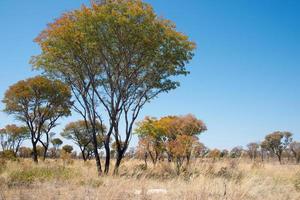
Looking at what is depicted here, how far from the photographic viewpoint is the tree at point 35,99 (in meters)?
27.6

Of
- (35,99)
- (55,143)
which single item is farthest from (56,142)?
(35,99)

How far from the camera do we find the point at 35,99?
28359mm

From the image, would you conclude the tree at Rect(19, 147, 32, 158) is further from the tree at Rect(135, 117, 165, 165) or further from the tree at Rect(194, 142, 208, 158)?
the tree at Rect(194, 142, 208, 158)

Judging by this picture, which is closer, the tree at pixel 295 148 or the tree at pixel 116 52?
the tree at pixel 116 52

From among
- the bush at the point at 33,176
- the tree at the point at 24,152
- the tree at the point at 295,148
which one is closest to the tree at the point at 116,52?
the bush at the point at 33,176

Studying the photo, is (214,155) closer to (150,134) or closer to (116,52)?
(116,52)

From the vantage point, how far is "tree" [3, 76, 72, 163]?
90.6 ft

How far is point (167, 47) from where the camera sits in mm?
15148

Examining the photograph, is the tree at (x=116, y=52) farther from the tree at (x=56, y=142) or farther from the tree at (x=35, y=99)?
the tree at (x=56, y=142)

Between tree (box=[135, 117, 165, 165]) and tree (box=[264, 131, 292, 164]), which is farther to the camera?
tree (box=[264, 131, 292, 164])

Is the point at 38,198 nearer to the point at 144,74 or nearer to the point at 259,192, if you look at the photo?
the point at 259,192

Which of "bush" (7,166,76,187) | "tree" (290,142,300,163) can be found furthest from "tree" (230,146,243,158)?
"tree" (290,142,300,163)

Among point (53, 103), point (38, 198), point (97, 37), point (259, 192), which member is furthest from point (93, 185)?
point (53, 103)

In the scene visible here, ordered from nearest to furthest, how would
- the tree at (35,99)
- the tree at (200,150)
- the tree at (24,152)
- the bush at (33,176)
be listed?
the tree at (200,150) → the bush at (33,176) → the tree at (35,99) → the tree at (24,152)
